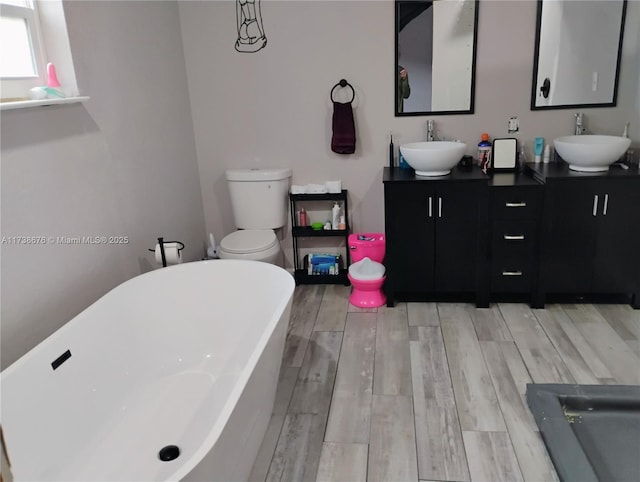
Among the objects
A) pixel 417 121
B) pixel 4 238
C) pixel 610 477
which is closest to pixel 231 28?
pixel 417 121

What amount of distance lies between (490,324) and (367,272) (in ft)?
2.77

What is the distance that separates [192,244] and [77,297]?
1385 millimetres

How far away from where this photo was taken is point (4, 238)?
2.12m

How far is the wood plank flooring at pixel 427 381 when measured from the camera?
7.12 feet

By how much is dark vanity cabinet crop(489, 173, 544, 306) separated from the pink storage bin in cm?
75

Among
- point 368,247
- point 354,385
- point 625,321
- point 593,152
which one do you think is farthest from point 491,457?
point 593,152

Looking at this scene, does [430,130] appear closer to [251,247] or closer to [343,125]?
[343,125]

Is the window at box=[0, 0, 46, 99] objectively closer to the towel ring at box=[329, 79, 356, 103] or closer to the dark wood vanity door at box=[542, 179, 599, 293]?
the towel ring at box=[329, 79, 356, 103]

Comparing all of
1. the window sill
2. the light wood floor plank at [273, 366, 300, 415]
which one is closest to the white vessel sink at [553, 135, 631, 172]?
the light wood floor plank at [273, 366, 300, 415]

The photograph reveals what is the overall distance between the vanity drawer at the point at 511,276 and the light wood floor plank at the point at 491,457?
1296 mm

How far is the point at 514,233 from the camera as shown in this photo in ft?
10.9

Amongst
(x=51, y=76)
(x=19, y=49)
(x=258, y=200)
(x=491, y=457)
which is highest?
(x=19, y=49)

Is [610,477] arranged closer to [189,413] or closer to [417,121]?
[189,413]

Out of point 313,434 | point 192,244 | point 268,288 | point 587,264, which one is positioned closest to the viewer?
point 313,434
